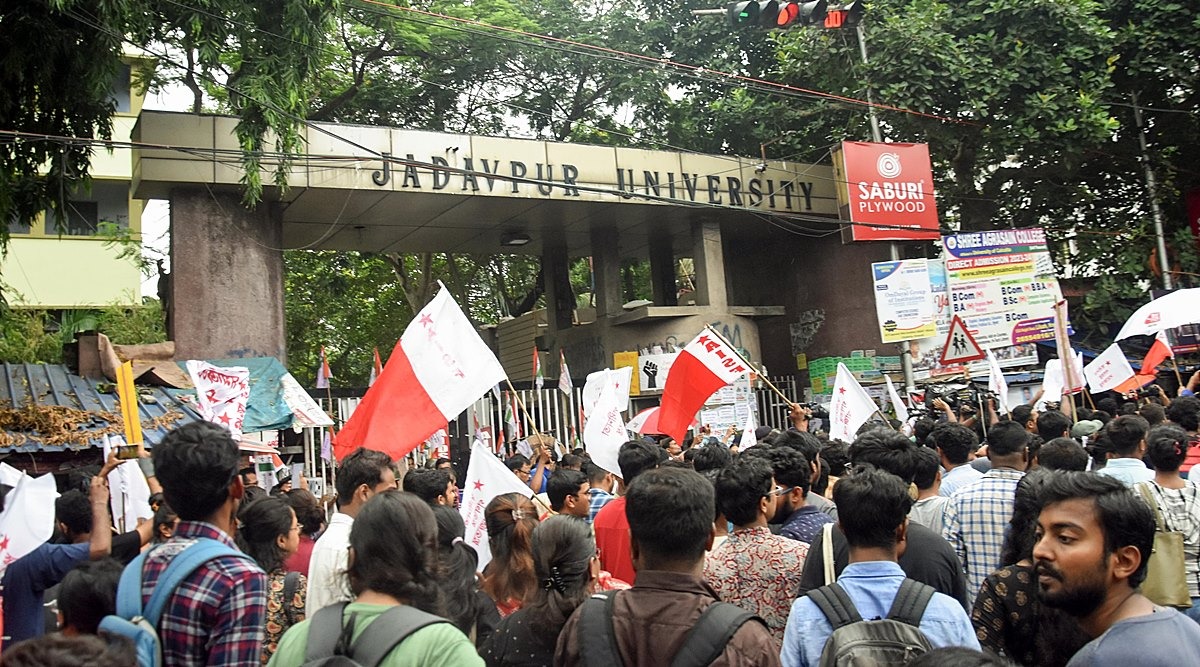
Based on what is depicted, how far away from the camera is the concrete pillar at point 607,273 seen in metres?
18.9

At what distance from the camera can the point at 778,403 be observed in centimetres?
1953

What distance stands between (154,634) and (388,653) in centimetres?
77

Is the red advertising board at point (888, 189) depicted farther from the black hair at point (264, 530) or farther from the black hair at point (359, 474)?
the black hair at point (264, 530)

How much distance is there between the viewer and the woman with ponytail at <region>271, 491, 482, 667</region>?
2.66 meters

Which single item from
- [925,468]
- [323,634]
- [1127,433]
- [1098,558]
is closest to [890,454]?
[925,468]

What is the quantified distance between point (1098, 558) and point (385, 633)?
1.83 m

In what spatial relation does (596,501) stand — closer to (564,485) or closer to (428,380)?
(564,485)

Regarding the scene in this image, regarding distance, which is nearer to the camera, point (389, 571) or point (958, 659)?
point (958, 659)

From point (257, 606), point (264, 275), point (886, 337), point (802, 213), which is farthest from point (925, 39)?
point (257, 606)

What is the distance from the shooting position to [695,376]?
30.2 ft

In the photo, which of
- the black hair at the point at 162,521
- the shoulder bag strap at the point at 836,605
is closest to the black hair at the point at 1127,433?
the shoulder bag strap at the point at 836,605

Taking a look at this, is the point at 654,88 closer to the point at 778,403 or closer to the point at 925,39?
the point at 925,39

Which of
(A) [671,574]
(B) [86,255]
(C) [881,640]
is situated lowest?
(C) [881,640]

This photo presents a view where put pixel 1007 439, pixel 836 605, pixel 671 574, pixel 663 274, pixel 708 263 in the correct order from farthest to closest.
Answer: pixel 663 274 → pixel 708 263 → pixel 1007 439 → pixel 836 605 → pixel 671 574
